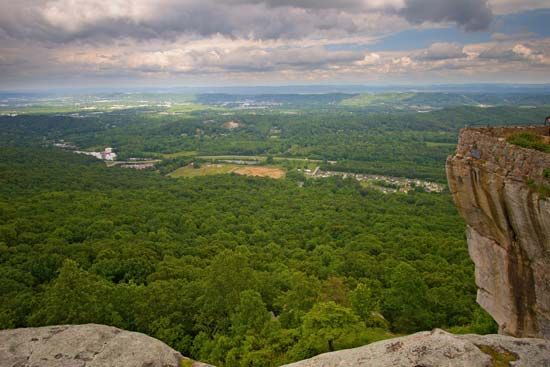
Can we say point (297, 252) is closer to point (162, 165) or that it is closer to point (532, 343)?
point (532, 343)

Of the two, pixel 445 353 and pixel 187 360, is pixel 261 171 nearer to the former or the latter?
pixel 187 360

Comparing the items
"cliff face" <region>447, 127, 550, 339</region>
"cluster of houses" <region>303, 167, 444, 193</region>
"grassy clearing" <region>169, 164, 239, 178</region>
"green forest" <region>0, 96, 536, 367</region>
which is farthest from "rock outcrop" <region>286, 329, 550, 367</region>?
"grassy clearing" <region>169, 164, 239, 178</region>

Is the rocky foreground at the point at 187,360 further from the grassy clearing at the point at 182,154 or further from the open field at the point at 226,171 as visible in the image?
the grassy clearing at the point at 182,154

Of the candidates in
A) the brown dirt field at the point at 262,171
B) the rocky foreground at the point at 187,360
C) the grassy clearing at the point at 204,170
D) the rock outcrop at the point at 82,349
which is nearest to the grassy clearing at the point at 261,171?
the brown dirt field at the point at 262,171

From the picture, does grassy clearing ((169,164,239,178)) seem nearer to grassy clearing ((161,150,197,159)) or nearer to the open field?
the open field

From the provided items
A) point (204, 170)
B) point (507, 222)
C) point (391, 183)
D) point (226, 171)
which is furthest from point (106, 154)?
point (507, 222)

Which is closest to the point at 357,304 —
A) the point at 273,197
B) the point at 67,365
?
the point at 67,365
